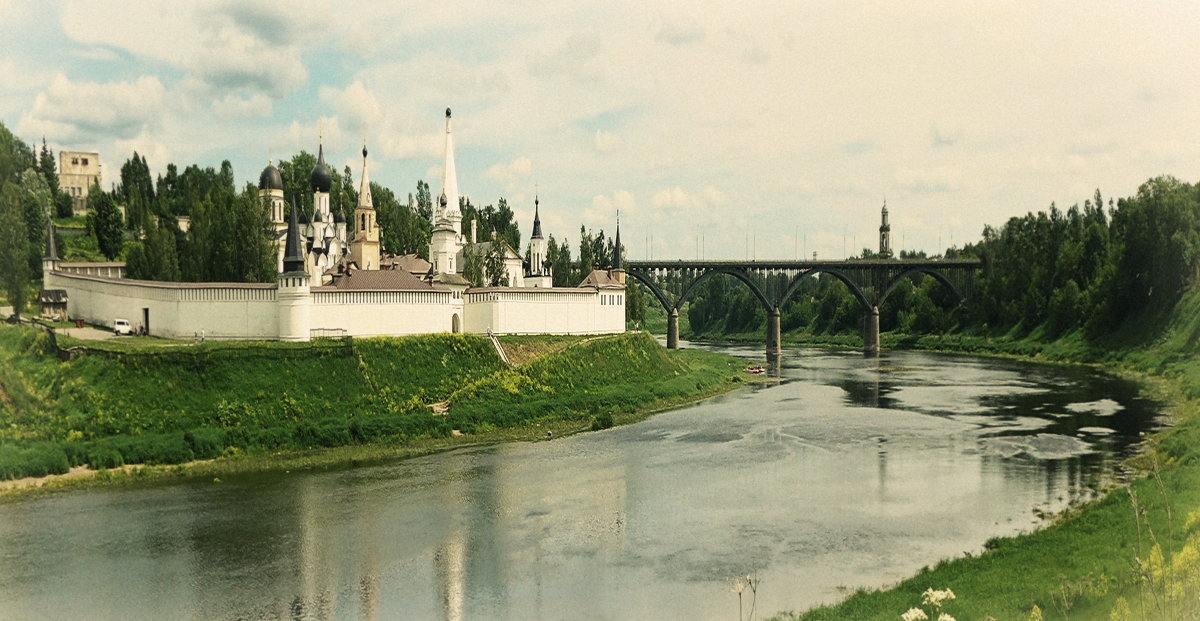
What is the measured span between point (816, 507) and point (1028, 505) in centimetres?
531

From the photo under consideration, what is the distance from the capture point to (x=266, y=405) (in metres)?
32.5

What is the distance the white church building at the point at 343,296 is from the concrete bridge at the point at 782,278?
2409 centimetres

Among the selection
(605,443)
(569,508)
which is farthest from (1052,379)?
(569,508)

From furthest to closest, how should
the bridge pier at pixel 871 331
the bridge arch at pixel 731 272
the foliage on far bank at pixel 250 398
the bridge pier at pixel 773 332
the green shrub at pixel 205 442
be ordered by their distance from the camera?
the bridge pier at pixel 871 331 < the bridge arch at pixel 731 272 < the bridge pier at pixel 773 332 < the green shrub at pixel 205 442 < the foliage on far bank at pixel 250 398

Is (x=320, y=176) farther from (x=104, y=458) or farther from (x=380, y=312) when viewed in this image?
(x=104, y=458)

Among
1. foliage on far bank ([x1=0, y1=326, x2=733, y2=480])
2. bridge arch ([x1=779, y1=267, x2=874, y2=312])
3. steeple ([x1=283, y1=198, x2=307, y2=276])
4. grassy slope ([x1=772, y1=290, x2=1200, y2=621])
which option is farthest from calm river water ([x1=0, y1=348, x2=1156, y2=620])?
bridge arch ([x1=779, y1=267, x2=874, y2=312])

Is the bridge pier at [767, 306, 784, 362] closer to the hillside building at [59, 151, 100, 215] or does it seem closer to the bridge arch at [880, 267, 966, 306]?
the bridge arch at [880, 267, 966, 306]

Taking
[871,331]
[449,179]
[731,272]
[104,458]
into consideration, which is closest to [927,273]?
[871,331]

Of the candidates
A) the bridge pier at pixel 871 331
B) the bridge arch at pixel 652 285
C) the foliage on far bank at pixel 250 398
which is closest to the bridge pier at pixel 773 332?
the bridge pier at pixel 871 331

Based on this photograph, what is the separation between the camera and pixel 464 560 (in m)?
20.0

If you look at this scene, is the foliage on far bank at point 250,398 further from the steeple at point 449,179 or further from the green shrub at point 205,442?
the steeple at point 449,179

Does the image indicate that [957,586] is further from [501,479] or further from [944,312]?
[944,312]

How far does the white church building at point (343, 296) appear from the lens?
3747 centimetres

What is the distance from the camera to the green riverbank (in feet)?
92.8
